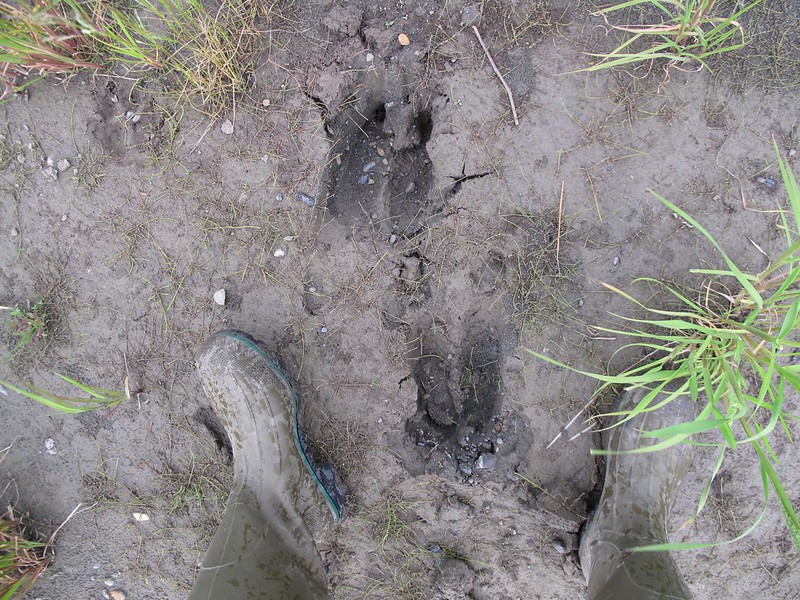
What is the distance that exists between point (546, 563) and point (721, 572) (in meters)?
0.64

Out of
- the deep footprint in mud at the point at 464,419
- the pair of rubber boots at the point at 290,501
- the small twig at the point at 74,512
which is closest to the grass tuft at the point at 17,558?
the small twig at the point at 74,512

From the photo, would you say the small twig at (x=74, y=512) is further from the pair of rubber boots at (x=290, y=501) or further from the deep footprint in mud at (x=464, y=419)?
the deep footprint in mud at (x=464, y=419)

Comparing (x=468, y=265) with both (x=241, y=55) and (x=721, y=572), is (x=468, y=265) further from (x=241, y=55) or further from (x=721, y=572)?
(x=721, y=572)

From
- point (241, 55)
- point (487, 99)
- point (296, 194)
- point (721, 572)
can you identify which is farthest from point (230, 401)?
point (721, 572)

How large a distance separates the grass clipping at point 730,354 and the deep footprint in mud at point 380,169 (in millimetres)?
A: 751

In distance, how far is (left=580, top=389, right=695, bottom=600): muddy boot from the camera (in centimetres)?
171

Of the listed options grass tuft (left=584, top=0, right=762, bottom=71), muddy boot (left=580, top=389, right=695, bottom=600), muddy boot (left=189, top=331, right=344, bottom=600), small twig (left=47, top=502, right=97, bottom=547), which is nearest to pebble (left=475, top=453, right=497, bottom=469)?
muddy boot (left=580, top=389, right=695, bottom=600)

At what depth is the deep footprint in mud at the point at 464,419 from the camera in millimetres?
1926

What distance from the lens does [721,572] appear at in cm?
191

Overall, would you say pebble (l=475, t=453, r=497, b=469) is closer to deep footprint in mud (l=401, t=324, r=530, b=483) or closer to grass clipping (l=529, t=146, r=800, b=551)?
deep footprint in mud (l=401, t=324, r=530, b=483)

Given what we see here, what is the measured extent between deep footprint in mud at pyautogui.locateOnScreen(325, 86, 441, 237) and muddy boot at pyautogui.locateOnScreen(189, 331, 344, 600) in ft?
2.16

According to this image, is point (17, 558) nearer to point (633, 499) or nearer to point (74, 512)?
point (74, 512)

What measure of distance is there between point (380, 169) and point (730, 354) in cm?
132

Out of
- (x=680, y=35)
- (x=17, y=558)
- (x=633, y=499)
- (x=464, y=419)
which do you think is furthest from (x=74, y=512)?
(x=680, y=35)
